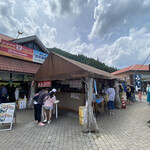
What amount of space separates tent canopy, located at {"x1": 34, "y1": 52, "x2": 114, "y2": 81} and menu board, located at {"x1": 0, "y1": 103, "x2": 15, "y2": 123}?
2450 millimetres

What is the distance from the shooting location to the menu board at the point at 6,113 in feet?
12.4

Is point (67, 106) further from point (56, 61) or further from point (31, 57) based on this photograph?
point (31, 57)

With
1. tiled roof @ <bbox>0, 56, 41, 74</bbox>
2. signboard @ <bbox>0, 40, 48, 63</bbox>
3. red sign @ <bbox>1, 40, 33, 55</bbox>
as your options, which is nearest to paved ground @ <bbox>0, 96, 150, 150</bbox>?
tiled roof @ <bbox>0, 56, 41, 74</bbox>

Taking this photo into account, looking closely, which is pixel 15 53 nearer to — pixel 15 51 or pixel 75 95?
pixel 15 51

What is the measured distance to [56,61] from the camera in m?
5.36

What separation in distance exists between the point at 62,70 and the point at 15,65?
18.5 ft

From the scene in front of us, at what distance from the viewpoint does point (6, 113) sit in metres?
3.91

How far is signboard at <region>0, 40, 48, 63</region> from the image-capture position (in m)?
7.55

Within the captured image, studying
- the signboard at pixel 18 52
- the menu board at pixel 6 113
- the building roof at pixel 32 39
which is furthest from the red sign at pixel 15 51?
the menu board at pixel 6 113

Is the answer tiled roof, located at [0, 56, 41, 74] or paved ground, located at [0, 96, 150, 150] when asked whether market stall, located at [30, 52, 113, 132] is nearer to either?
paved ground, located at [0, 96, 150, 150]

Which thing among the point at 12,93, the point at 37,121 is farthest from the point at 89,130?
the point at 12,93

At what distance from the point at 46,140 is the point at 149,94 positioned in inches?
381

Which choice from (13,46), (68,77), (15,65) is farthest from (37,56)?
(68,77)

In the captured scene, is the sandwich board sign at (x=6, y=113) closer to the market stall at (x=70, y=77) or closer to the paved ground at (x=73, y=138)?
the paved ground at (x=73, y=138)
